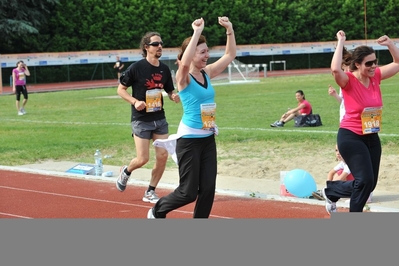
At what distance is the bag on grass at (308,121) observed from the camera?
757 inches

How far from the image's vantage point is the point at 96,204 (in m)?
10.4

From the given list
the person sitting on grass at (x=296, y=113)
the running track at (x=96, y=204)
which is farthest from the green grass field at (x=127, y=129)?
the running track at (x=96, y=204)

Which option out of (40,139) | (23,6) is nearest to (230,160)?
(40,139)

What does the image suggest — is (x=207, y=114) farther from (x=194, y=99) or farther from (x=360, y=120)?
(x=360, y=120)

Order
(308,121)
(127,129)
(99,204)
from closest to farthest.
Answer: (99,204) → (308,121) → (127,129)

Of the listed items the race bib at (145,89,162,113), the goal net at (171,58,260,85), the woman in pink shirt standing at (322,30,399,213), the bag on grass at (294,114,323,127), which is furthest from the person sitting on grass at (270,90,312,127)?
the goal net at (171,58,260,85)

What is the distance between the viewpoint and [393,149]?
14359 mm

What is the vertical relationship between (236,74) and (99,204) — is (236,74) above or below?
below

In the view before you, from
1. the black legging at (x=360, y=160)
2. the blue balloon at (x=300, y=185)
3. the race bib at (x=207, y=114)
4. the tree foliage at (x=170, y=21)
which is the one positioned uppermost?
the tree foliage at (x=170, y=21)

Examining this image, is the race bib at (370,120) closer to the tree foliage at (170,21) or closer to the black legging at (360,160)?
the black legging at (360,160)

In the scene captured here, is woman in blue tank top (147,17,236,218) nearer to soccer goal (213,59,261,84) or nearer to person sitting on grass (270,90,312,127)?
person sitting on grass (270,90,312,127)

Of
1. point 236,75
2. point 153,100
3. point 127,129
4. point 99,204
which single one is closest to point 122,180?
point 99,204

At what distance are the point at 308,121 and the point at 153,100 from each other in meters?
9.71

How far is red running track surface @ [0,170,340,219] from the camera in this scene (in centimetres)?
952
